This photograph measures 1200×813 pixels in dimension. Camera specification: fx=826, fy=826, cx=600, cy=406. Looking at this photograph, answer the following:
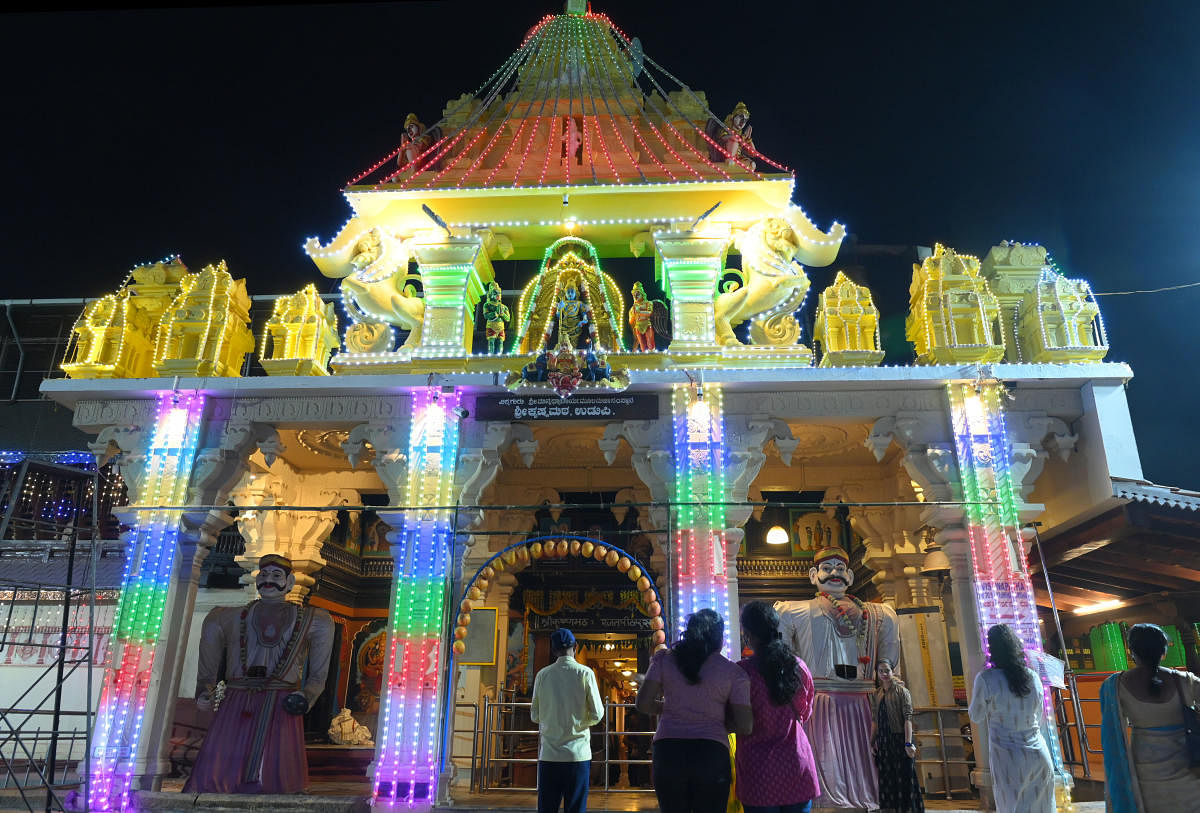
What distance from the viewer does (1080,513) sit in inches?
370

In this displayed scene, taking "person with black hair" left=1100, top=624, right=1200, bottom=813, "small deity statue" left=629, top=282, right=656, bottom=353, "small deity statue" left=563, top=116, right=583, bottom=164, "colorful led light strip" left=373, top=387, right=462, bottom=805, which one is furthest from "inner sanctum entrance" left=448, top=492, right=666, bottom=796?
"person with black hair" left=1100, top=624, right=1200, bottom=813

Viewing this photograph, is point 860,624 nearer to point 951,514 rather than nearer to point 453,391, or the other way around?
point 951,514

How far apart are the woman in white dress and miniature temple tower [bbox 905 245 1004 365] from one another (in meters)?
4.87

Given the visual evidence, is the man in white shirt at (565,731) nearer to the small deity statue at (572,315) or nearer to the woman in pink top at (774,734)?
the woman in pink top at (774,734)

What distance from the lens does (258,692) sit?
7.59 metres

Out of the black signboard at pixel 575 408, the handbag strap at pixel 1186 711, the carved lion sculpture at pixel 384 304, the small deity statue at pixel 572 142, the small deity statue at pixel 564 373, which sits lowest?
the handbag strap at pixel 1186 711

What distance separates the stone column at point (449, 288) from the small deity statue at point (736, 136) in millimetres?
3628

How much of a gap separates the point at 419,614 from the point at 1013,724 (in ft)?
18.6

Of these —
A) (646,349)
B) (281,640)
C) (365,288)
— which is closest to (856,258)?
(646,349)

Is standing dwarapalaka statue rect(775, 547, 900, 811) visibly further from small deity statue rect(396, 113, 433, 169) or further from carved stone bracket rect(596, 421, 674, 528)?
small deity statue rect(396, 113, 433, 169)

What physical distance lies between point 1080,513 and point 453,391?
732 cm

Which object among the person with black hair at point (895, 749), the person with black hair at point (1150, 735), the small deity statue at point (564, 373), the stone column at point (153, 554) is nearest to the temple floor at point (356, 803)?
the stone column at point (153, 554)

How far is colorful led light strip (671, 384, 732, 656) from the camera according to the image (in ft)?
28.6

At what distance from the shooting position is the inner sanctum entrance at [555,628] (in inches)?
446
